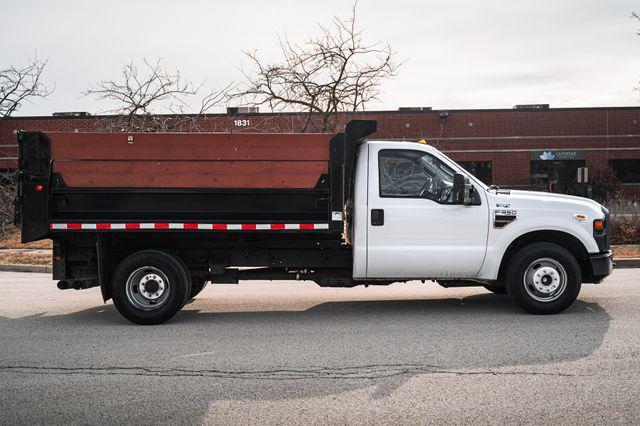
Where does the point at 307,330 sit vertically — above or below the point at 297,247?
below

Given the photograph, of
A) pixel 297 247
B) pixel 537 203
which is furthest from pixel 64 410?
pixel 537 203

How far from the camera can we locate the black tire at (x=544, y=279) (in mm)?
7875

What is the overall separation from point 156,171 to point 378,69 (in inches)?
395

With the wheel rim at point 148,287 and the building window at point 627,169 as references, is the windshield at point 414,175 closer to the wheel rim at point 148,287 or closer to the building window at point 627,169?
the wheel rim at point 148,287

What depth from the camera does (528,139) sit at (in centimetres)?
4034

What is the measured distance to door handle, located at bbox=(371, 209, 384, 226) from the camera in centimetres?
787

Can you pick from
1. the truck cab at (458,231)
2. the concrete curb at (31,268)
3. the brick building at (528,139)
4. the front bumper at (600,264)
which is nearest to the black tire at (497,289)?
the truck cab at (458,231)

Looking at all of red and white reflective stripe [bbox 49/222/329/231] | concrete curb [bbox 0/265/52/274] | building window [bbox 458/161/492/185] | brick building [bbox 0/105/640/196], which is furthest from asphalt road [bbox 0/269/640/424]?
building window [bbox 458/161/492/185]

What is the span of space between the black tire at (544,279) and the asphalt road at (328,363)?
207 millimetres

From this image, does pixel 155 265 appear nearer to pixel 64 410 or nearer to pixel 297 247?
pixel 297 247

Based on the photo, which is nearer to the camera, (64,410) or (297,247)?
(64,410)

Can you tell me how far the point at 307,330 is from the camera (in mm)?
7422

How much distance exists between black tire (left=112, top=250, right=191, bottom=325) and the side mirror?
3285 mm

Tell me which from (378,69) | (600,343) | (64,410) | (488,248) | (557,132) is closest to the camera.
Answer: (64,410)
